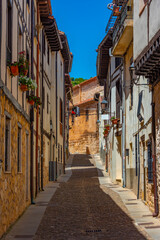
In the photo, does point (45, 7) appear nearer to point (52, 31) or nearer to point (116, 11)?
point (52, 31)

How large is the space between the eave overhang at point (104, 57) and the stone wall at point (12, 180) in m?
11.2

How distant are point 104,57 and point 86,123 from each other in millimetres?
28101

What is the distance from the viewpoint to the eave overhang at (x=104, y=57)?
23695mm

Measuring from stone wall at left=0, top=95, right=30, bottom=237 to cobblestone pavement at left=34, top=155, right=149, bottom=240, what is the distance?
2.47 ft

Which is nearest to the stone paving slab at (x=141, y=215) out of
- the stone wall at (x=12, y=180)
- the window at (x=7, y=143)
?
the stone wall at (x=12, y=180)

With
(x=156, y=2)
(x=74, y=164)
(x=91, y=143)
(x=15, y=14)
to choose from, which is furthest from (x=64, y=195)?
(x=91, y=143)

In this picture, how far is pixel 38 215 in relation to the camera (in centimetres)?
1207

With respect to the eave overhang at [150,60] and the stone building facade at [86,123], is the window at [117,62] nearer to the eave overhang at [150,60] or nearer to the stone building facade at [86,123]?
the eave overhang at [150,60]

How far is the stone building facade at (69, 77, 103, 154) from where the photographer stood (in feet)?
173

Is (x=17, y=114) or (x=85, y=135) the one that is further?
(x=85, y=135)

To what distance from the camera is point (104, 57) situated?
26297mm

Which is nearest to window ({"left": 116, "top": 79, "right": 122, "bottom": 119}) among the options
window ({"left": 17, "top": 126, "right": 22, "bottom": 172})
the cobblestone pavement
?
the cobblestone pavement

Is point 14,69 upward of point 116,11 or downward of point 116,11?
downward

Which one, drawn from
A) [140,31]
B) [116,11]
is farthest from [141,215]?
[116,11]
